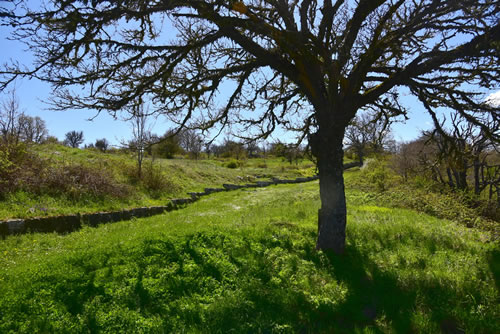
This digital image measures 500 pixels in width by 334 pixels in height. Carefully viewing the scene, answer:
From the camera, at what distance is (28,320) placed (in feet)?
11.7

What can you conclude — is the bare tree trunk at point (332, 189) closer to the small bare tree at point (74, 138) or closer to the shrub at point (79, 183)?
the shrub at point (79, 183)

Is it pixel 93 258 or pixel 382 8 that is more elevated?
pixel 382 8

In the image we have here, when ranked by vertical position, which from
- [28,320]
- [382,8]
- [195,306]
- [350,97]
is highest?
[382,8]

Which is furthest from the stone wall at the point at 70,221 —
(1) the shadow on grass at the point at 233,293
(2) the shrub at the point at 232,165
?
(2) the shrub at the point at 232,165

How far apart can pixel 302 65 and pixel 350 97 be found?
4.41 ft

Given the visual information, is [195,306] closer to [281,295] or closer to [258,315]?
[258,315]

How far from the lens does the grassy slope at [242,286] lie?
3.86m

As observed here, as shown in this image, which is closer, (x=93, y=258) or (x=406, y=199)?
(x=93, y=258)

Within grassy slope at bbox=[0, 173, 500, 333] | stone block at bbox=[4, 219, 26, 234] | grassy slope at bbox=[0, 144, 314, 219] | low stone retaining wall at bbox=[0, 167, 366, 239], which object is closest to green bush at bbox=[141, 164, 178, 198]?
grassy slope at bbox=[0, 144, 314, 219]

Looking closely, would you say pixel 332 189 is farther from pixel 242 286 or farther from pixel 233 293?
pixel 233 293

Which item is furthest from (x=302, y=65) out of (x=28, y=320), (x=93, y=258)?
(x=28, y=320)

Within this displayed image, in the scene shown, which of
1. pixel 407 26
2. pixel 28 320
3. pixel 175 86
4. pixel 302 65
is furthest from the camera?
pixel 175 86

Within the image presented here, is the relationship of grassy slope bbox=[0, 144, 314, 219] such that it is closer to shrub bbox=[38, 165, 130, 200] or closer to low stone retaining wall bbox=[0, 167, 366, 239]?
shrub bbox=[38, 165, 130, 200]

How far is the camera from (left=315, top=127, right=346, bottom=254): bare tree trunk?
6.00m
